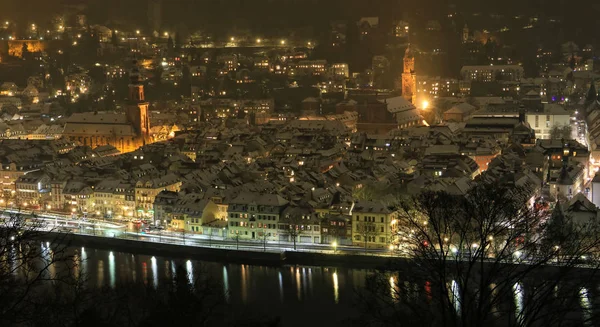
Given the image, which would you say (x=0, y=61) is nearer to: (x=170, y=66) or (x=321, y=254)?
(x=170, y=66)

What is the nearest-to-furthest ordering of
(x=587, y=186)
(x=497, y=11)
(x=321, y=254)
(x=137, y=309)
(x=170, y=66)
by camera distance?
1. (x=137, y=309)
2. (x=321, y=254)
3. (x=587, y=186)
4. (x=170, y=66)
5. (x=497, y=11)

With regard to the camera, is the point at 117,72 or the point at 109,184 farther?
the point at 117,72

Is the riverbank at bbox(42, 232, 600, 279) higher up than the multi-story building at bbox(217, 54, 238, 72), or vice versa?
the multi-story building at bbox(217, 54, 238, 72)

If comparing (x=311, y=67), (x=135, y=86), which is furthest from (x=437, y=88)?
(x=135, y=86)

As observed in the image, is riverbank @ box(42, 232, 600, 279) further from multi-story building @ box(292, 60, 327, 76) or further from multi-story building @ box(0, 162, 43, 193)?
multi-story building @ box(292, 60, 327, 76)

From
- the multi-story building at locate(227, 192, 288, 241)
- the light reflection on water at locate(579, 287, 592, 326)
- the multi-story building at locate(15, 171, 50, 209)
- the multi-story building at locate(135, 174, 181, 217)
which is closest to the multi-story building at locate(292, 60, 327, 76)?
the multi-story building at locate(15, 171, 50, 209)

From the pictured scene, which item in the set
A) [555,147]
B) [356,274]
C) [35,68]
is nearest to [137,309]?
[356,274]

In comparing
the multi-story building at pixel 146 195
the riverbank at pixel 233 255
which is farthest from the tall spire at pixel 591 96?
the riverbank at pixel 233 255
